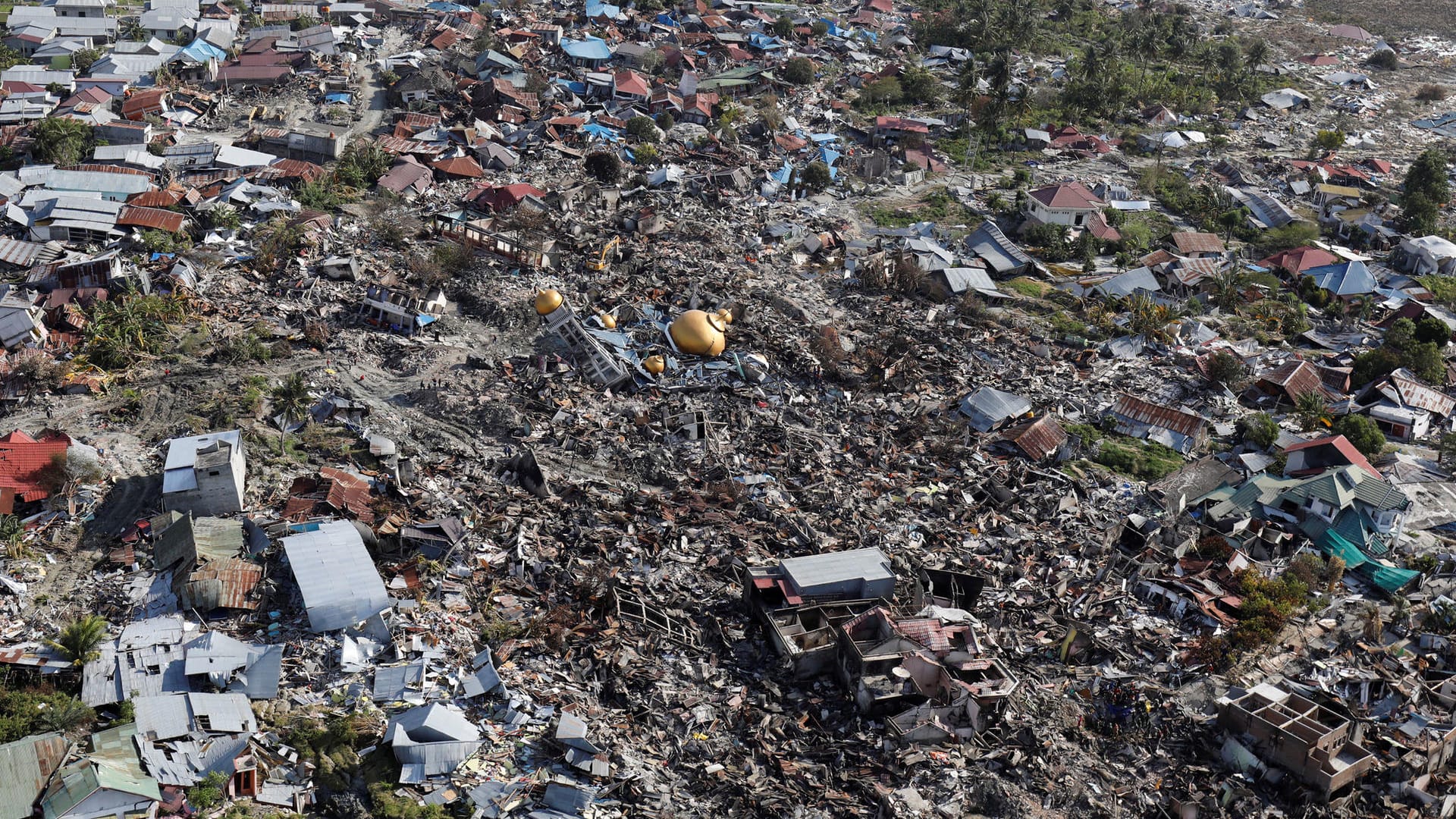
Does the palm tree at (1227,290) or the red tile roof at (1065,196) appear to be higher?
the red tile roof at (1065,196)

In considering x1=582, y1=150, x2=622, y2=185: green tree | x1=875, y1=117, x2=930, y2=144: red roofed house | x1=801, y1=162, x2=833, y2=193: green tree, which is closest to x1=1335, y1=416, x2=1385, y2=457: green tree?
x1=801, y1=162, x2=833, y2=193: green tree

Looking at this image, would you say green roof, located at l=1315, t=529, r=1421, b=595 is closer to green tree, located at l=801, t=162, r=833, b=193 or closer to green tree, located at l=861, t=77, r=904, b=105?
green tree, located at l=801, t=162, r=833, b=193

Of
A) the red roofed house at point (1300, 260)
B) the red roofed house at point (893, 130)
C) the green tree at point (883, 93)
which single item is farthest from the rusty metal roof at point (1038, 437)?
the green tree at point (883, 93)

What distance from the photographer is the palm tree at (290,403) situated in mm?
22688

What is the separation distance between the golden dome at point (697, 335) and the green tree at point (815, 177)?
1207cm

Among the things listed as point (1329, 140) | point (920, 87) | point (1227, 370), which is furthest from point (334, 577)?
point (1329, 140)

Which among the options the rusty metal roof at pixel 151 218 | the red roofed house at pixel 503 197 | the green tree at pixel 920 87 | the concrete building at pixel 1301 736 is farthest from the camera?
the green tree at pixel 920 87

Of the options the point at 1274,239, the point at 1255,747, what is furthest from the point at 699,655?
the point at 1274,239

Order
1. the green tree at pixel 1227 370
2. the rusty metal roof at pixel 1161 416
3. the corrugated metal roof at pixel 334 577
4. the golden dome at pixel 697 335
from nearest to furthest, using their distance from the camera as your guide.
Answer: the corrugated metal roof at pixel 334 577, the rusty metal roof at pixel 1161 416, the golden dome at pixel 697 335, the green tree at pixel 1227 370

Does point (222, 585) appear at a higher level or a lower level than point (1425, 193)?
higher

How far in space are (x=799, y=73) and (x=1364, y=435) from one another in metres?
28.4

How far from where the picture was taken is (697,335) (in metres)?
26.6

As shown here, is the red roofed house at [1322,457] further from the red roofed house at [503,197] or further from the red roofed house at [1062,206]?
the red roofed house at [503,197]

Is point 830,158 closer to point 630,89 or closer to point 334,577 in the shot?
point 630,89
